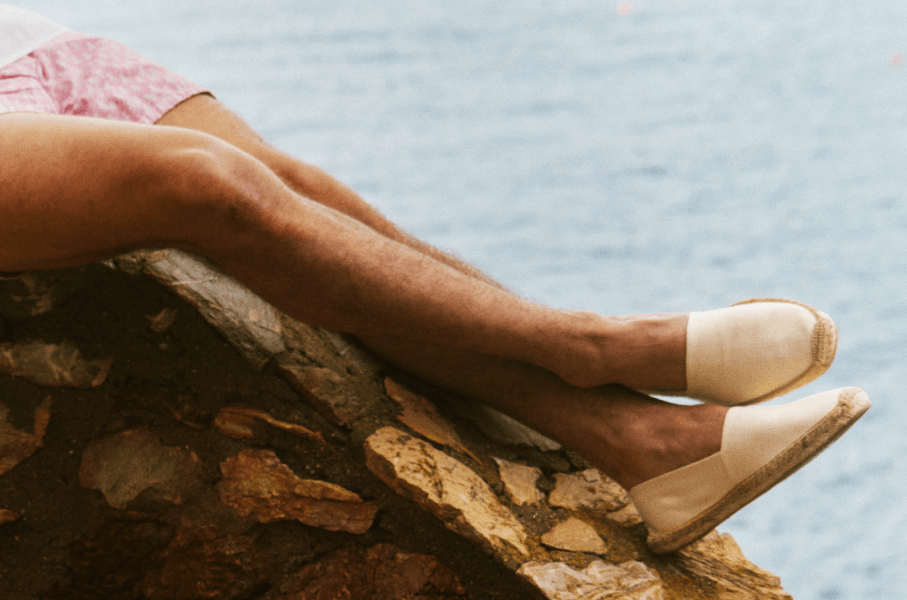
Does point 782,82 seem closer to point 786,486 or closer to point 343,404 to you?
point 786,486

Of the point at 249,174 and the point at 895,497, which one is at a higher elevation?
the point at 249,174

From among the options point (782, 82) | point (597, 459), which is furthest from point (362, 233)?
point (782, 82)

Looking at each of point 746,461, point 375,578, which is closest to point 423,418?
point 375,578

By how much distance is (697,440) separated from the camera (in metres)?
1.02

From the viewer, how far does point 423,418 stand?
115 centimetres

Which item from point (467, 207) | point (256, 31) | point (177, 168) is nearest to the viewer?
point (177, 168)

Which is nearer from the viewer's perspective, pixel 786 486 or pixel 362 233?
pixel 362 233

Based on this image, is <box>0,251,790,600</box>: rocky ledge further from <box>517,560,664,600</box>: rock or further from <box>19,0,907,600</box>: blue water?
<box>19,0,907,600</box>: blue water

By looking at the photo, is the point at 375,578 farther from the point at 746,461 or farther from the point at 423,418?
the point at 746,461

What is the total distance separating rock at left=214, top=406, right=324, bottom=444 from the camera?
110 centimetres

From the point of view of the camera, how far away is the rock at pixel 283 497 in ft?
3.56

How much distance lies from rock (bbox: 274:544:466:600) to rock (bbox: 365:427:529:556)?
7cm

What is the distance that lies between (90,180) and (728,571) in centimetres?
93

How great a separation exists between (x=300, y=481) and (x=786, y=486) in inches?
54.0
